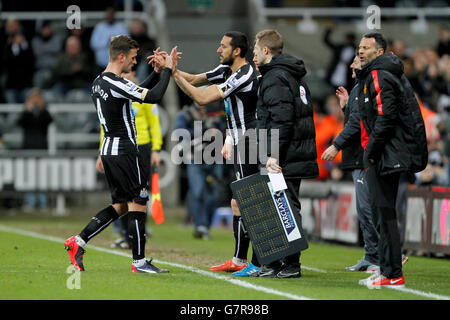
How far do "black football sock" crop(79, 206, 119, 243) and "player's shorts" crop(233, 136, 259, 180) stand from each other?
1420 millimetres

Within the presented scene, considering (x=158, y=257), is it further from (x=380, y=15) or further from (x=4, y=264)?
(x=380, y=15)

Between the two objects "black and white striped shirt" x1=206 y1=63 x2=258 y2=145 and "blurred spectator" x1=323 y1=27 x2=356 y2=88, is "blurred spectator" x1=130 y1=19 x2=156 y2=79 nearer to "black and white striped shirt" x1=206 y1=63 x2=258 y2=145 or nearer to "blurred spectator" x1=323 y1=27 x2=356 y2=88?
"blurred spectator" x1=323 y1=27 x2=356 y2=88

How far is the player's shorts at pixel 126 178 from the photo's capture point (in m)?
9.84

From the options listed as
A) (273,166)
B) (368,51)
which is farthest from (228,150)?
(368,51)

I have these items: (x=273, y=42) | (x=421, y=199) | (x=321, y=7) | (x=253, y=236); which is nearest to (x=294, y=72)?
(x=273, y=42)

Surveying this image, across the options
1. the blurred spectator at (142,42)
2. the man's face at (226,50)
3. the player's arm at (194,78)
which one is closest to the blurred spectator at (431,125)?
the blurred spectator at (142,42)

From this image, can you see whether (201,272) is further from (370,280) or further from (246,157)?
(370,280)

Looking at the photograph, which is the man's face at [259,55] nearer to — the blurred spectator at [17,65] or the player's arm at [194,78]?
the player's arm at [194,78]

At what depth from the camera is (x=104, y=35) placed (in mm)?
22188

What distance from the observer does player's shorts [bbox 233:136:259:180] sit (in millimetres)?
9852

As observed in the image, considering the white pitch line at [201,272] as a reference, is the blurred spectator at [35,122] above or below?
above

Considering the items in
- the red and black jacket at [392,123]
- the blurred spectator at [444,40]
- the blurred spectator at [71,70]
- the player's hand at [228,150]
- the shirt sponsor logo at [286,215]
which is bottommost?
the shirt sponsor logo at [286,215]

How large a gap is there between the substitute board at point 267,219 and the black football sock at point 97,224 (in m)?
1.38

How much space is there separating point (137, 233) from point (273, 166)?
1.61 meters
